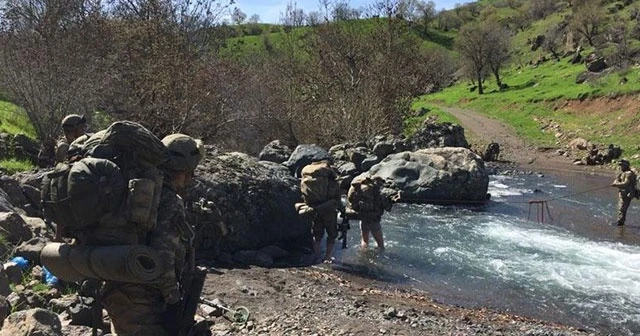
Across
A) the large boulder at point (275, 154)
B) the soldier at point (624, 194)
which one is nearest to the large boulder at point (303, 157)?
the large boulder at point (275, 154)

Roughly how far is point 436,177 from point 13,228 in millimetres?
14100

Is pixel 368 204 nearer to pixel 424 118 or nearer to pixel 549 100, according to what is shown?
pixel 549 100

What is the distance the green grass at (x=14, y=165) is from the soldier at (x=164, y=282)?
28.8ft

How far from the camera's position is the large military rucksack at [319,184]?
38.5 feet

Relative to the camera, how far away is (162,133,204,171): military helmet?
5.00 metres

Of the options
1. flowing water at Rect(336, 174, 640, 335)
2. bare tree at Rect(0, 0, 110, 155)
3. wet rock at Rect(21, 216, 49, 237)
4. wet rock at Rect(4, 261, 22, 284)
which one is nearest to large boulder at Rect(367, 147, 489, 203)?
flowing water at Rect(336, 174, 640, 335)

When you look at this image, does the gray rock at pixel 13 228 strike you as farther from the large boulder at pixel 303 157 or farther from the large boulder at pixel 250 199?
the large boulder at pixel 303 157

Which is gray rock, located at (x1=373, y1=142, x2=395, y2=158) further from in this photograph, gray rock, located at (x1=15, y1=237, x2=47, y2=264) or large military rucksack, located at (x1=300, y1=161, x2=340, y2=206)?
gray rock, located at (x1=15, y1=237, x2=47, y2=264)

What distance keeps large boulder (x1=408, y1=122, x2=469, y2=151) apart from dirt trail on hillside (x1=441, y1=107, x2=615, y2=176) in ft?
12.0

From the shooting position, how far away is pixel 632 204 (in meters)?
19.6

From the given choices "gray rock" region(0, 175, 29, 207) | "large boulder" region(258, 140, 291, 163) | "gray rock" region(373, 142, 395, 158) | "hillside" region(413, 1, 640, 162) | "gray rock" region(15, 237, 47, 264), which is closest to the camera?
"gray rock" region(15, 237, 47, 264)

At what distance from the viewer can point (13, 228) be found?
834cm

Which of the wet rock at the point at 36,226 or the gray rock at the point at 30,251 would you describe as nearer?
the gray rock at the point at 30,251

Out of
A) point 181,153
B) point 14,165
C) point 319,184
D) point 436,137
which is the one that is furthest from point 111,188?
point 436,137
